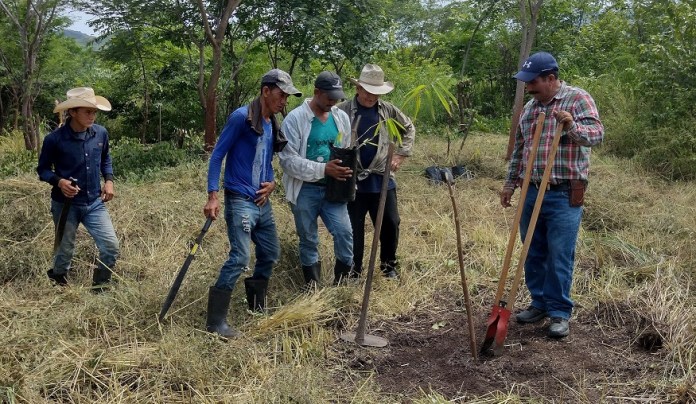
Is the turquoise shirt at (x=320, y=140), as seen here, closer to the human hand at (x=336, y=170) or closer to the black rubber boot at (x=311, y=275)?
the human hand at (x=336, y=170)

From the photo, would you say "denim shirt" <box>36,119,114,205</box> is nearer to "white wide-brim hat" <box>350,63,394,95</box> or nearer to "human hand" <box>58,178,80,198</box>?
"human hand" <box>58,178,80,198</box>

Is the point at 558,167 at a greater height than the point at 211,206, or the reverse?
the point at 558,167

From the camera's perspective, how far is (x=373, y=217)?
514 centimetres

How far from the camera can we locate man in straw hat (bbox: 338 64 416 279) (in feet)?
15.7

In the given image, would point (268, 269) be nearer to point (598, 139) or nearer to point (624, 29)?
point (598, 139)

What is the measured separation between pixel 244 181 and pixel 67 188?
1333mm

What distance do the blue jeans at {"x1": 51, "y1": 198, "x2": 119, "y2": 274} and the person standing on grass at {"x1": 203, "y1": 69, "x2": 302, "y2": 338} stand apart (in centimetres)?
110

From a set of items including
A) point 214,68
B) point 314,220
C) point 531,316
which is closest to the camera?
point 531,316

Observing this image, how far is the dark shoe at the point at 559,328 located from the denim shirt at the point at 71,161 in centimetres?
336

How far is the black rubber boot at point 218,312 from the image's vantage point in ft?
12.7

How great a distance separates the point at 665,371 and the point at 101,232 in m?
3.81

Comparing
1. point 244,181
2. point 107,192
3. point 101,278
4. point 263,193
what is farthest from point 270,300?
point 107,192

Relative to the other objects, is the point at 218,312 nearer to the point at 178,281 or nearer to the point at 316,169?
the point at 178,281

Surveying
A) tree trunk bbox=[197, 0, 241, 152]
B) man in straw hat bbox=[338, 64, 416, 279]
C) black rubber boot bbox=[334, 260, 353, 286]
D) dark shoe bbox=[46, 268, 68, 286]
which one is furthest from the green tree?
black rubber boot bbox=[334, 260, 353, 286]
